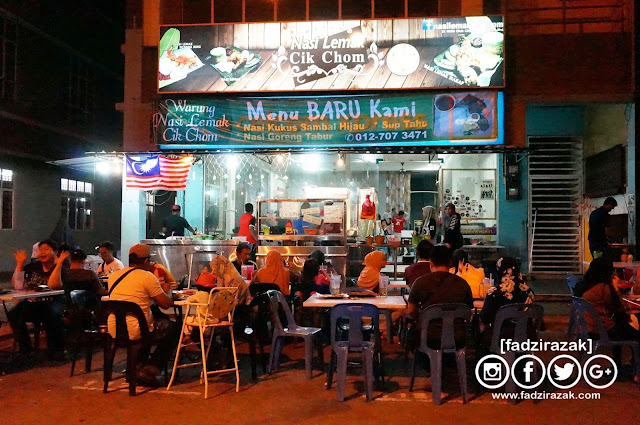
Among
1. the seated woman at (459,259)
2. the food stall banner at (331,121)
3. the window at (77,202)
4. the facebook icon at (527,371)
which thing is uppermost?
the food stall banner at (331,121)

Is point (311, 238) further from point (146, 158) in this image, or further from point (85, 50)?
point (85, 50)

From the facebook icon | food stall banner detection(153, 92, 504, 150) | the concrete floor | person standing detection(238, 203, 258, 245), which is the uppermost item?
food stall banner detection(153, 92, 504, 150)

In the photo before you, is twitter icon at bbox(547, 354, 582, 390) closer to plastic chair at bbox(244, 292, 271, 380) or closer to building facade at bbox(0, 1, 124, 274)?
plastic chair at bbox(244, 292, 271, 380)

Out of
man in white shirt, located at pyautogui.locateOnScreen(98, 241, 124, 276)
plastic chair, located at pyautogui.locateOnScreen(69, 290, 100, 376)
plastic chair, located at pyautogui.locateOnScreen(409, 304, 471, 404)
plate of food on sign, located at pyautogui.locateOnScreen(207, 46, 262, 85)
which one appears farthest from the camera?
plate of food on sign, located at pyautogui.locateOnScreen(207, 46, 262, 85)

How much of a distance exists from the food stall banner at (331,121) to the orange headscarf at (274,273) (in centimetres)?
415

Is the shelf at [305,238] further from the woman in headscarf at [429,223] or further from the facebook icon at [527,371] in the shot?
the facebook icon at [527,371]

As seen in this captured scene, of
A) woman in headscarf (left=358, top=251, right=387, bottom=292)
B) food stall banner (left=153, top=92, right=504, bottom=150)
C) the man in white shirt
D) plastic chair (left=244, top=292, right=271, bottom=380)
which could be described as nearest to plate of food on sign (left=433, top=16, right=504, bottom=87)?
food stall banner (left=153, top=92, right=504, bottom=150)

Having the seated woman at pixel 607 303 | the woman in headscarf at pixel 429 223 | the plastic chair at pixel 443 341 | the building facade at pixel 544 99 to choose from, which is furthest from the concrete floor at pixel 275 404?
the woman in headscarf at pixel 429 223

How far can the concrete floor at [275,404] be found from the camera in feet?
17.0

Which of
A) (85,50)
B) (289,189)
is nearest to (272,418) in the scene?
(289,189)

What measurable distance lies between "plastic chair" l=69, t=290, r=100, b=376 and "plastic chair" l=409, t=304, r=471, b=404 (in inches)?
148

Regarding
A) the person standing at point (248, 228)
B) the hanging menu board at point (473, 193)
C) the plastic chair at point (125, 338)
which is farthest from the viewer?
the hanging menu board at point (473, 193)

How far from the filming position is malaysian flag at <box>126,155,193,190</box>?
39.1 feet

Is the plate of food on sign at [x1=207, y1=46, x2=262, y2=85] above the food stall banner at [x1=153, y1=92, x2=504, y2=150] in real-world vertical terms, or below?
above
